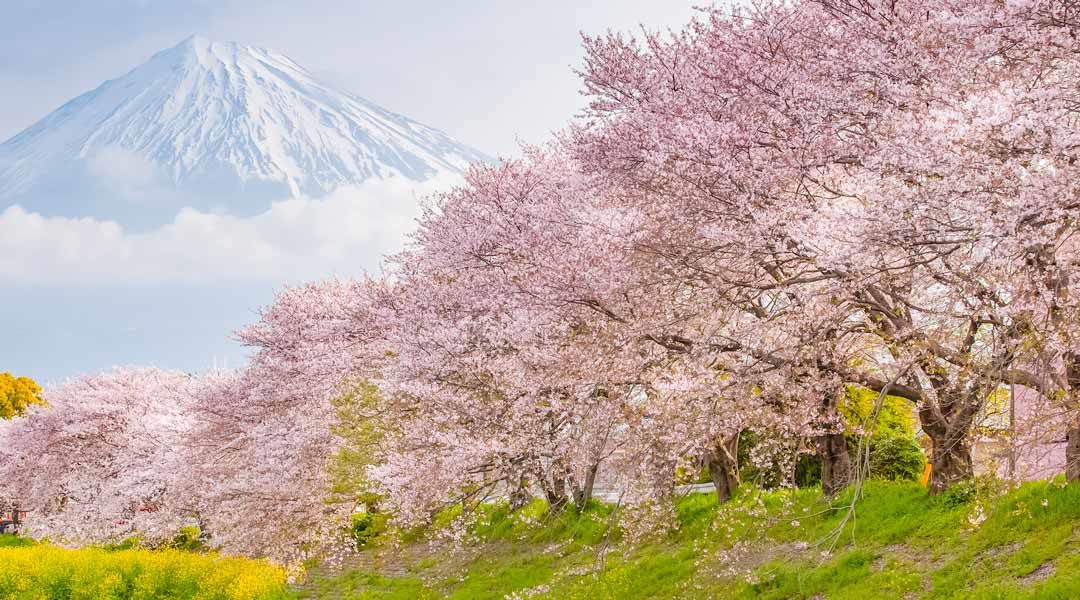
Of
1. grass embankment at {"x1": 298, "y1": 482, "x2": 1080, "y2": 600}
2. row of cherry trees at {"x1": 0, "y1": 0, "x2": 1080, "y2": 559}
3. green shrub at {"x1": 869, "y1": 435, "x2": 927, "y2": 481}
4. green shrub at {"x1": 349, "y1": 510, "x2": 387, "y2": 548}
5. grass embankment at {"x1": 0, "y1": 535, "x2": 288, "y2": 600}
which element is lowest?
grass embankment at {"x1": 0, "y1": 535, "x2": 288, "y2": 600}

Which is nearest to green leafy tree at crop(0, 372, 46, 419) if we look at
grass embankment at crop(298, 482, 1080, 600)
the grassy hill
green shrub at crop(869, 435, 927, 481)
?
the grassy hill

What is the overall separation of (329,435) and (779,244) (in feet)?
53.9

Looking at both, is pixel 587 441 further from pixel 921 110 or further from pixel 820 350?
pixel 921 110

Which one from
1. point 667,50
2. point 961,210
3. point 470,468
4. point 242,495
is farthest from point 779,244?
point 242,495

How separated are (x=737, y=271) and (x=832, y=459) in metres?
5.29

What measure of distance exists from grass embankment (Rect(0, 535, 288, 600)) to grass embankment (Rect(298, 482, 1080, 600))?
116 inches

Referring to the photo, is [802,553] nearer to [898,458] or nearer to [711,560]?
[711,560]

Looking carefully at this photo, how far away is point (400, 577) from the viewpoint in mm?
24703

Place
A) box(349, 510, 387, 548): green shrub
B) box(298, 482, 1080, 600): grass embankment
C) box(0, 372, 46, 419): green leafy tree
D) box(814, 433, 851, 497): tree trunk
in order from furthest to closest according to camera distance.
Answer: box(0, 372, 46, 419): green leafy tree, box(349, 510, 387, 548): green shrub, box(814, 433, 851, 497): tree trunk, box(298, 482, 1080, 600): grass embankment

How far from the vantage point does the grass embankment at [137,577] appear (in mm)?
24344

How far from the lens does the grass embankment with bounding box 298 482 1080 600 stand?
11.3 m

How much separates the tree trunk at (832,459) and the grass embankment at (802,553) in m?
0.53

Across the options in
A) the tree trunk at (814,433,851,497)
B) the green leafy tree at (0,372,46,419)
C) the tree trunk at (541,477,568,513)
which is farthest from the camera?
the green leafy tree at (0,372,46,419)

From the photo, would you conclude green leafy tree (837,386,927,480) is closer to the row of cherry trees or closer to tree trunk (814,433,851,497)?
tree trunk (814,433,851,497)
